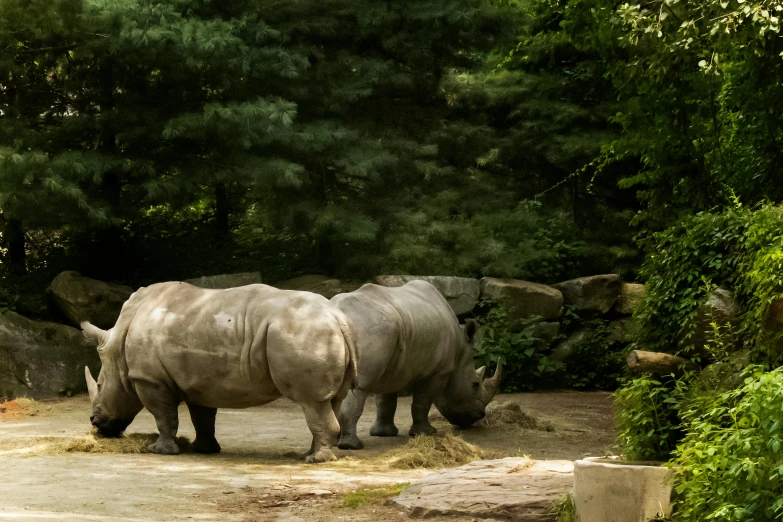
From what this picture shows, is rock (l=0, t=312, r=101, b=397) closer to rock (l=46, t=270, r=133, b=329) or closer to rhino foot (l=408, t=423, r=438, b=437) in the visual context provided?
rock (l=46, t=270, r=133, b=329)

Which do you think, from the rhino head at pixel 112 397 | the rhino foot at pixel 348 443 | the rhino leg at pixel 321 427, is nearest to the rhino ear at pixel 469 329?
the rhino foot at pixel 348 443

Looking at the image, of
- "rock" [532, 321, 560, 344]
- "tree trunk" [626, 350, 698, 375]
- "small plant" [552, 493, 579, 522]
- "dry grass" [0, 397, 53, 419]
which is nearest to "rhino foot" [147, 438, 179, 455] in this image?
"dry grass" [0, 397, 53, 419]

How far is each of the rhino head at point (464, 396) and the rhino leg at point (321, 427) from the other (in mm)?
2794

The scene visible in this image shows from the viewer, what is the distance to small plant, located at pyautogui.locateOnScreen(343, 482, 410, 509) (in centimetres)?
799

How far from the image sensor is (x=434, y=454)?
9891mm

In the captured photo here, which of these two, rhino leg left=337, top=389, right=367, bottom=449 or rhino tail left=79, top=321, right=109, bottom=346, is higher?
rhino tail left=79, top=321, right=109, bottom=346

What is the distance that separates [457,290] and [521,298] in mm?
1062

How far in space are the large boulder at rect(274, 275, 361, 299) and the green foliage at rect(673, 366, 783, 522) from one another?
36.3 ft

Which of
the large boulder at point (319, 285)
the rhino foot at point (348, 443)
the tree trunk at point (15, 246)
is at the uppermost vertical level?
the tree trunk at point (15, 246)

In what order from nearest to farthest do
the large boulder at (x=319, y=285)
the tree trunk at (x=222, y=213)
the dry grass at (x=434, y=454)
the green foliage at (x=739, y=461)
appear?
the green foliage at (x=739, y=461), the dry grass at (x=434, y=454), the large boulder at (x=319, y=285), the tree trunk at (x=222, y=213)

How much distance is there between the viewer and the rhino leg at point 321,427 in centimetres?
1006

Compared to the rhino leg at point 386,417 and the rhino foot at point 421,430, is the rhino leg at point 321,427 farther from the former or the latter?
the rhino leg at point 386,417

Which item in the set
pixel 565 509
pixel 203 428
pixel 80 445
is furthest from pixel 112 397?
pixel 565 509

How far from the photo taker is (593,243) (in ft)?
63.9
